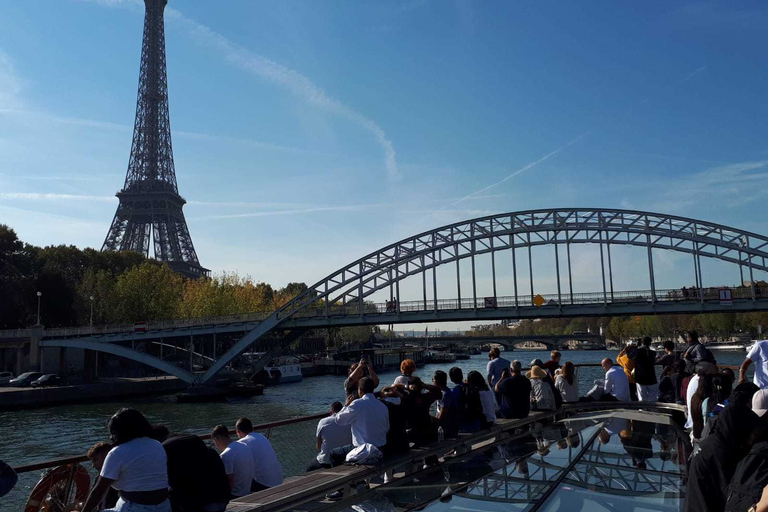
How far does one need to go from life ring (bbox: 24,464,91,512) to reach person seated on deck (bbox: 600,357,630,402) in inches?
368

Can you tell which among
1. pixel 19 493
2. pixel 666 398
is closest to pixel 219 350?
pixel 19 493

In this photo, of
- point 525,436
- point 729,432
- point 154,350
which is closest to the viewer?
point 729,432

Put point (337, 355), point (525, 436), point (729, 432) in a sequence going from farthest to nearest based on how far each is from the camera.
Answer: point (337, 355) → point (525, 436) → point (729, 432)

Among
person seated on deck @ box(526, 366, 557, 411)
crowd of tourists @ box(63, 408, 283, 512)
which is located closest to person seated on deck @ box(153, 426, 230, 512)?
crowd of tourists @ box(63, 408, 283, 512)

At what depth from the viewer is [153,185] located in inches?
3728

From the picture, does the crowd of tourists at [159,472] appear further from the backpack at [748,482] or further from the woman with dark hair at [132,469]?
the backpack at [748,482]

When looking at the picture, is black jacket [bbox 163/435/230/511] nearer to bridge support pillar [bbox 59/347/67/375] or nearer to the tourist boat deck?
the tourist boat deck

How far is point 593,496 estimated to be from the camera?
16.4 feet

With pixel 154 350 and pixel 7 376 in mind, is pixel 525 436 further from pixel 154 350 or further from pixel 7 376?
pixel 154 350

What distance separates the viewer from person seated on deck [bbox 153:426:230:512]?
5.29 m

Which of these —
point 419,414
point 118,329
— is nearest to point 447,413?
point 419,414

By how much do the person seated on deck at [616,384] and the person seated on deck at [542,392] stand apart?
1.63 meters

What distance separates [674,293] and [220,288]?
4384 cm

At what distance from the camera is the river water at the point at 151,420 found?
51.4 ft
